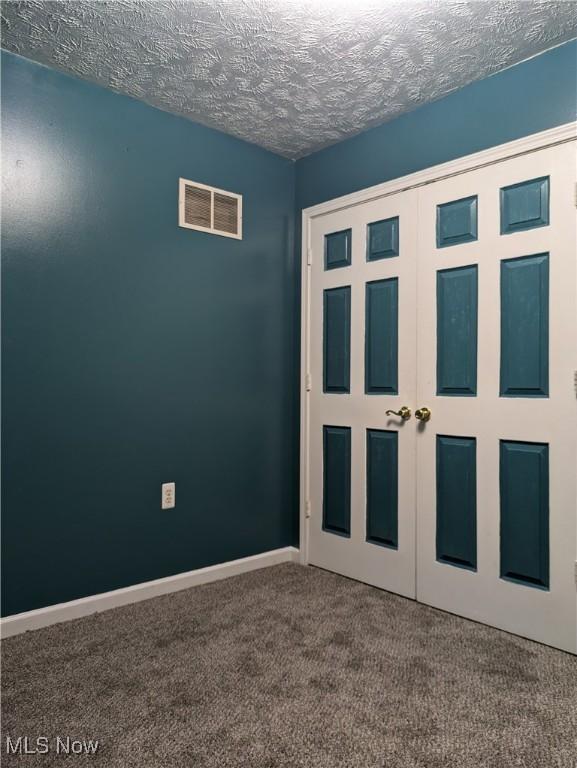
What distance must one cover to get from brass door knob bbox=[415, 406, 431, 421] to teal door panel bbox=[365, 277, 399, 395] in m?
0.18

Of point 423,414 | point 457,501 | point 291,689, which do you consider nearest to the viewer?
point 291,689

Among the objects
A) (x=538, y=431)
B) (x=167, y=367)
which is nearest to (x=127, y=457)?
(x=167, y=367)

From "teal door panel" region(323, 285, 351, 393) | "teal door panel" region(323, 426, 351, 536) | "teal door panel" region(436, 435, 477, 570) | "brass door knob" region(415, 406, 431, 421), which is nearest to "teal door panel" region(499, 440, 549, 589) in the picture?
"teal door panel" region(436, 435, 477, 570)

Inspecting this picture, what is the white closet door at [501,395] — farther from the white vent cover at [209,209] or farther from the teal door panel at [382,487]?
the white vent cover at [209,209]

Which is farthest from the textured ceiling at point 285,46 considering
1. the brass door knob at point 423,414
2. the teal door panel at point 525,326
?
the brass door knob at point 423,414

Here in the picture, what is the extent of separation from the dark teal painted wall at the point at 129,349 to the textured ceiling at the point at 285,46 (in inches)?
9.5

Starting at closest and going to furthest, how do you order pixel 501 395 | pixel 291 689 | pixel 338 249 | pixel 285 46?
1. pixel 291 689
2. pixel 285 46
3. pixel 501 395
4. pixel 338 249

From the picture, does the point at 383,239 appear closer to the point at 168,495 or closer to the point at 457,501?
the point at 457,501

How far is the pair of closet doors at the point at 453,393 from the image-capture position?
7.09ft

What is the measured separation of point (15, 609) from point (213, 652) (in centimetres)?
89

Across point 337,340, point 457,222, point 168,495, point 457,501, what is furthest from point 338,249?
point 168,495

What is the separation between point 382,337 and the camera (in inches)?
110

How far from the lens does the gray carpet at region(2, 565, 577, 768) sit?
5.02 ft

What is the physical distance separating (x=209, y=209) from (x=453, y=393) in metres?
1.62
